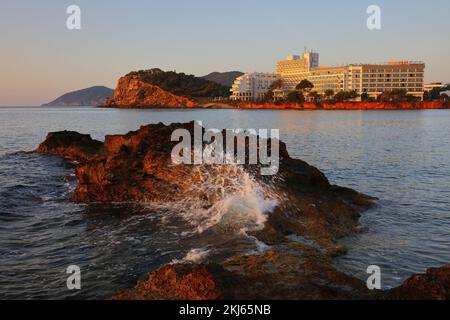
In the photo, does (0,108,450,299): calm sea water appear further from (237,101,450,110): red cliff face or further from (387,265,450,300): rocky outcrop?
(237,101,450,110): red cliff face

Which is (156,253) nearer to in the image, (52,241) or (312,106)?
(52,241)

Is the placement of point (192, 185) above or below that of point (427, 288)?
above

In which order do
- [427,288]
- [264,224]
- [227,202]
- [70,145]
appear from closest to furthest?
[427,288], [264,224], [227,202], [70,145]

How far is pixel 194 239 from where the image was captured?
13.3 meters

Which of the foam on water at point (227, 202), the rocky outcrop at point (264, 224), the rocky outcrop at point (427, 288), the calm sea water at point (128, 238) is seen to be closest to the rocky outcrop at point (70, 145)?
the calm sea water at point (128, 238)

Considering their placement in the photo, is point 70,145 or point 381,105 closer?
point 70,145

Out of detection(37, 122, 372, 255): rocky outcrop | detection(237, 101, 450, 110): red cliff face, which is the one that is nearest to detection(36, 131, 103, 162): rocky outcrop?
detection(37, 122, 372, 255): rocky outcrop

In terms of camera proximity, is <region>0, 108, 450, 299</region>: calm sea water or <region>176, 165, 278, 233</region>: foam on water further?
<region>176, 165, 278, 233</region>: foam on water

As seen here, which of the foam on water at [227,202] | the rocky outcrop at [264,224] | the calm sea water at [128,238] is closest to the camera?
the rocky outcrop at [264,224]

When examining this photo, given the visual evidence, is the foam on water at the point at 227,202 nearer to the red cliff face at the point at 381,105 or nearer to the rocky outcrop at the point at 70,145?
the rocky outcrop at the point at 70,145

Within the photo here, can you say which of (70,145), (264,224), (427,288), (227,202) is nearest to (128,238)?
(227,202)

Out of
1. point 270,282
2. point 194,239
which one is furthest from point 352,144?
point 270,282

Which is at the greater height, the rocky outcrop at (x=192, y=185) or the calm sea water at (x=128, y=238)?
the rocky outcrop at (x=192, y=185)

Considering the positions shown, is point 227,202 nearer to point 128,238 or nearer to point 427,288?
point 128,238
